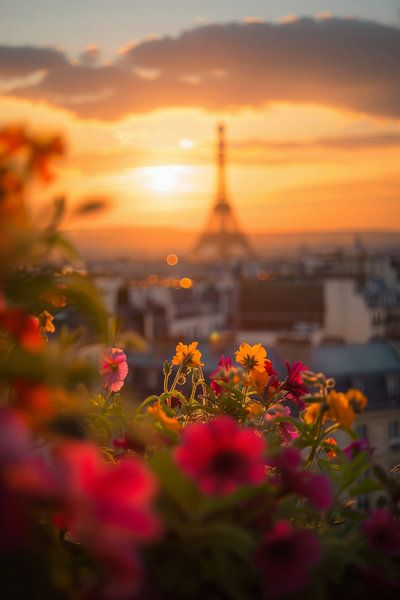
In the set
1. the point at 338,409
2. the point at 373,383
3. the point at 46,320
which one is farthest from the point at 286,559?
the point at 373,383

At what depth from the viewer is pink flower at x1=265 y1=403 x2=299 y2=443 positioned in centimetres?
144

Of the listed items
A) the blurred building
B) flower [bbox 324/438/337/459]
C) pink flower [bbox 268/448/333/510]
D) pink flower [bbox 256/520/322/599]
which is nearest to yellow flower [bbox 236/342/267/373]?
flower [bbox 324/438/337/459]

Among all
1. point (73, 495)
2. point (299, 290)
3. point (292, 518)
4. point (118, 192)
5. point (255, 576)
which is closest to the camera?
point (73, 495)

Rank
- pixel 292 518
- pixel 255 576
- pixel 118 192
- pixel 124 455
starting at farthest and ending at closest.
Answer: pixel 124 455, pixel 292 518, pixel 255 576, pixel 118 192

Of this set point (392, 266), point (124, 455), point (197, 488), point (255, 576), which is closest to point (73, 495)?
point (197, 488)

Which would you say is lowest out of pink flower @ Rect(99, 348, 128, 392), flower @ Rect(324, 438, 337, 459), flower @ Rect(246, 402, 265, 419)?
flower @ Rect(324, 438, 337, 459)

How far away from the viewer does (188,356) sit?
1.67 meters

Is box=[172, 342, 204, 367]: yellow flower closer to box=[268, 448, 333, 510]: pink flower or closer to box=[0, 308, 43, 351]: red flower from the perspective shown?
box=[268, 448, 333, 510]: pink flower

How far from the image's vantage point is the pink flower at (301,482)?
1.06m

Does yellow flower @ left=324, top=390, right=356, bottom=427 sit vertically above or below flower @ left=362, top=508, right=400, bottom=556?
above

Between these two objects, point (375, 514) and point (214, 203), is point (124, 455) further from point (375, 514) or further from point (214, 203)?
point (214, 203)

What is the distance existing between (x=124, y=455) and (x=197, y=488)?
473 millimetres

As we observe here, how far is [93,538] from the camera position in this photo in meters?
0.71

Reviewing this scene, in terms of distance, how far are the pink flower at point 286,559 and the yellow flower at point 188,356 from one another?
74 cm
